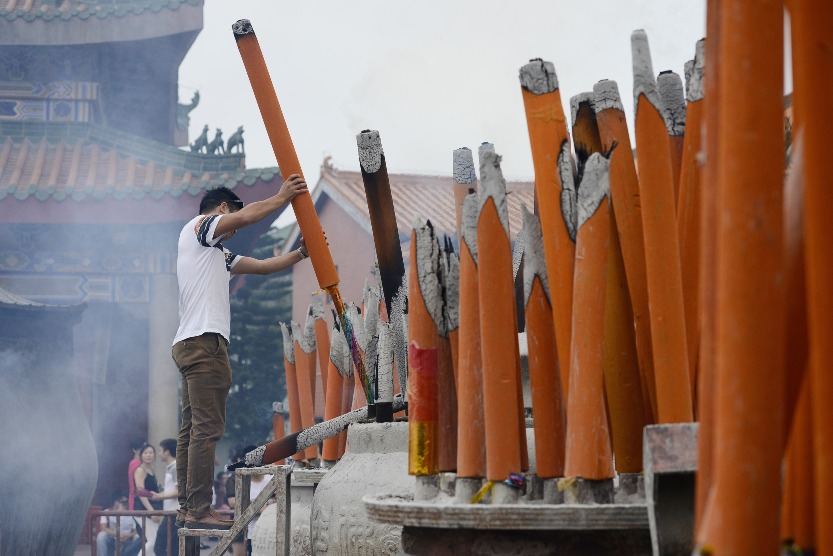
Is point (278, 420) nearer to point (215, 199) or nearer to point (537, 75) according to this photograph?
point (215, 199)

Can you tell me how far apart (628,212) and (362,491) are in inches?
57.4

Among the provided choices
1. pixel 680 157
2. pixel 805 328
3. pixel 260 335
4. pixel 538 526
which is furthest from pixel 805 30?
pixel 260 335

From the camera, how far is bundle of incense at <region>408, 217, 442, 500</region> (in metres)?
2.37

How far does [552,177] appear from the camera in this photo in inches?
84.6

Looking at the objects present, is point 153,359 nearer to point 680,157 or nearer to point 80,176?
point 80,176

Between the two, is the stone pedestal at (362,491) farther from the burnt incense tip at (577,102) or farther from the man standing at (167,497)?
the man standing at (167,497)

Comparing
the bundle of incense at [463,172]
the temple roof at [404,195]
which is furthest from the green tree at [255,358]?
the bundle of incense at [463,172]

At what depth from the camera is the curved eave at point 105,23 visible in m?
11.4

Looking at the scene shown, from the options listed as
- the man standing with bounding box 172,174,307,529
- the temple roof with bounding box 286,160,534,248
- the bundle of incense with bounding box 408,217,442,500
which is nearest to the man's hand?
the man standing with bounding box 172,174,307,529

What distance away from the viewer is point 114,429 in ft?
42.0

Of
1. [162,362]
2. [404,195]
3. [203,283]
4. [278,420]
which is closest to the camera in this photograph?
[203,283]

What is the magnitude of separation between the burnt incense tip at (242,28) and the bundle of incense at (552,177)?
211 centimetres

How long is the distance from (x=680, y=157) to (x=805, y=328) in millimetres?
1283

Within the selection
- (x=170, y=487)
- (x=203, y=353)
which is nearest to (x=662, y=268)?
(x=203, y=353)
